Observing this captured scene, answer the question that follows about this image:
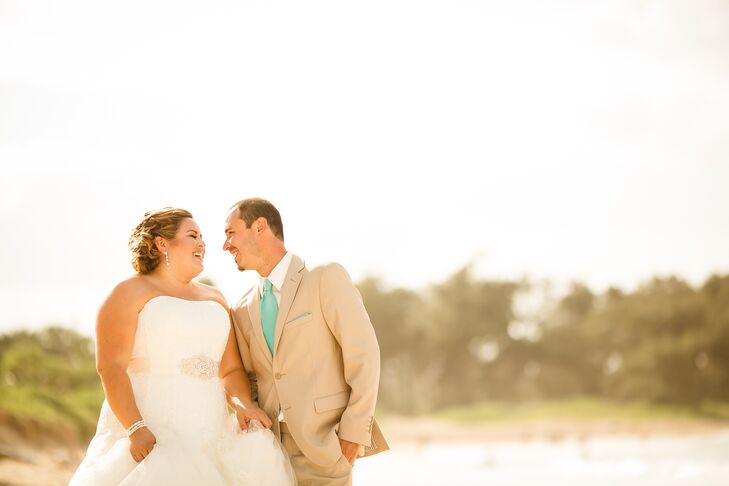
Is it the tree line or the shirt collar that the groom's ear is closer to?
the shirt collar

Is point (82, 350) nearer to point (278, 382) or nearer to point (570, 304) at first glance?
point (278, 382)

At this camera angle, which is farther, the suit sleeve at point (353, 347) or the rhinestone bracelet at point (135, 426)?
the suit sleeve at point (353, 347)

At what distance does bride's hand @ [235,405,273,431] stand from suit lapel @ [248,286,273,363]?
26 centimetres

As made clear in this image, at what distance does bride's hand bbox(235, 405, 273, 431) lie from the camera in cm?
420

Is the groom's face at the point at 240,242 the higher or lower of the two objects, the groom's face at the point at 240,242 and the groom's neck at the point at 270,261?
the higher

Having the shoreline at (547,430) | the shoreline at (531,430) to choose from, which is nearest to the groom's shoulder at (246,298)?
the shoreline at (531,430)

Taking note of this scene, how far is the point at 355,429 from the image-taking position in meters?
4.16

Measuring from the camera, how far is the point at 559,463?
819 inches

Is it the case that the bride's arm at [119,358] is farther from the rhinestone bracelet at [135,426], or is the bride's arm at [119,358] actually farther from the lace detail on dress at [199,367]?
the lace detail on dress at [199,367]

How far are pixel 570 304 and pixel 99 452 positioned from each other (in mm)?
33557

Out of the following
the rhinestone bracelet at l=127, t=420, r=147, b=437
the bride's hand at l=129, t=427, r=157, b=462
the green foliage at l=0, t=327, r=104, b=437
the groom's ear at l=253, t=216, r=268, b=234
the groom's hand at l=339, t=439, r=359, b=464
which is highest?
the groom's ear at l=253, t=216, r=268, b=234

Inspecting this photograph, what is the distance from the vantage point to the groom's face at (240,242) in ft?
14.2

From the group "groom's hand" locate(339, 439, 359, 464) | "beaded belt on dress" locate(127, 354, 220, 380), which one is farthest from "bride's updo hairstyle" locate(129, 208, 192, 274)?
"groom's hand" locate(339, 439, 359, 464)

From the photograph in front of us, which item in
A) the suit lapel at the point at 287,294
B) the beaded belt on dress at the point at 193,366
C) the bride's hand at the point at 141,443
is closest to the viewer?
the bride's hand at the point at 141,443
